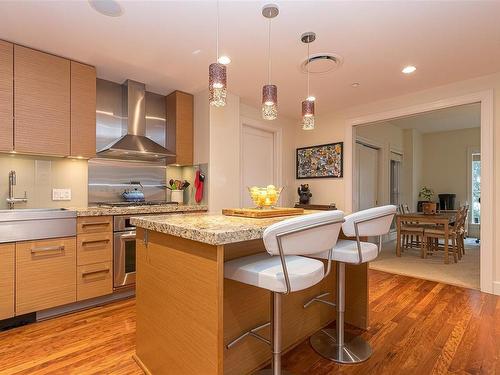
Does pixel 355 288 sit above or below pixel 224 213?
below

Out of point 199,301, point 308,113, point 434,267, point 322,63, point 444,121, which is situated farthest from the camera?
point 444,121

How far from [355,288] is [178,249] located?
5.13 feet

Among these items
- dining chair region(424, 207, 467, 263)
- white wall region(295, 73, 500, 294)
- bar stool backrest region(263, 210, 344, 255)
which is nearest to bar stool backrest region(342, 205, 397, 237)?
bar stool backrest region(263, 210, 344, 255)

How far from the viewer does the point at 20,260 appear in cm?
220

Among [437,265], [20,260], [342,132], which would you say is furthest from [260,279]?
[437,265]

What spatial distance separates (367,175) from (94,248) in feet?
15.7

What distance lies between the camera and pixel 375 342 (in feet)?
6.48

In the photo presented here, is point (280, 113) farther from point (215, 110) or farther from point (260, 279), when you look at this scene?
Result: point (260, 279)

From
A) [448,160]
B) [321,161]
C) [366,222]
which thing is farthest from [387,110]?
[448,160]

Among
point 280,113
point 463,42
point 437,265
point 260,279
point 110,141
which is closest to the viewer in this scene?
point 260,279

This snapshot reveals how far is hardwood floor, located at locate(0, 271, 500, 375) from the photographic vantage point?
5.56 ft

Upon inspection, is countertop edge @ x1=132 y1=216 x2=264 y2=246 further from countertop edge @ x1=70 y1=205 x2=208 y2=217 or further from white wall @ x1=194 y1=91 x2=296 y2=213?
white wall @ x1=194 y1=91 x2=296 y2=213

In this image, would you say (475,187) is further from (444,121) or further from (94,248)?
(94,248)

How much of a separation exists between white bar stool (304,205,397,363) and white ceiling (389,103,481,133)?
14.3ft
